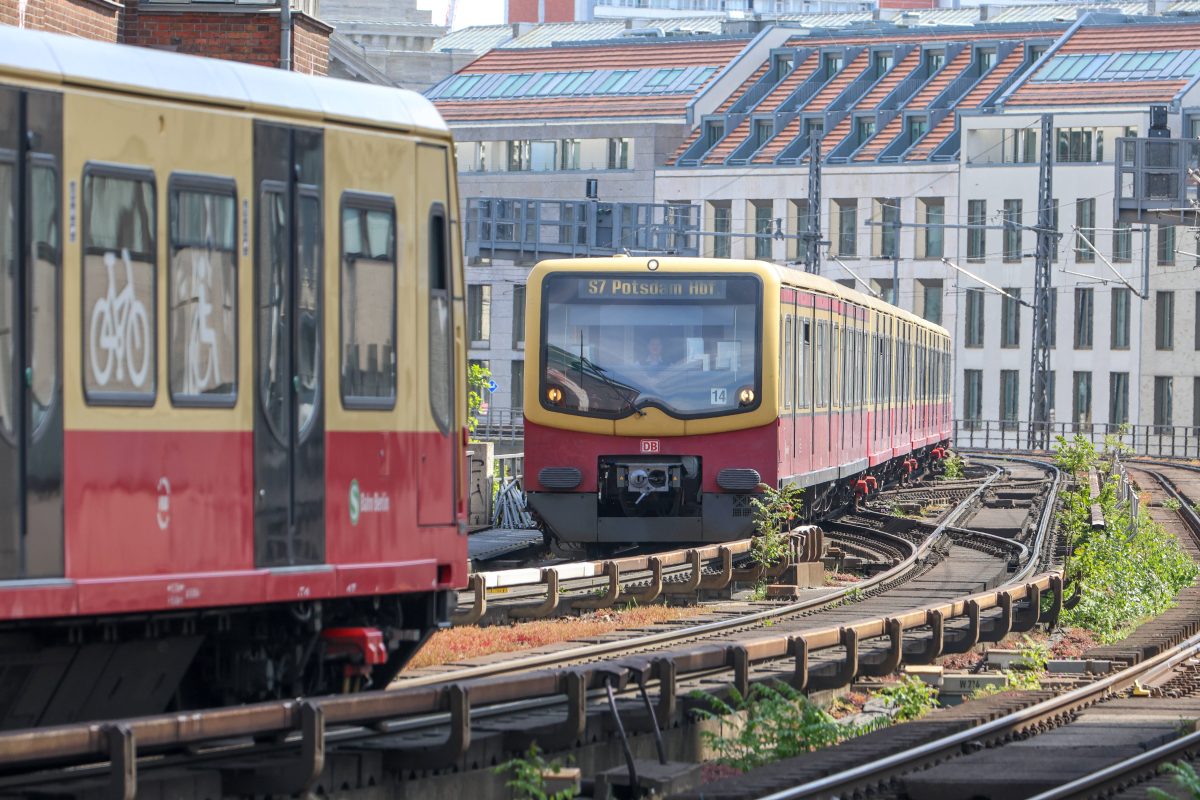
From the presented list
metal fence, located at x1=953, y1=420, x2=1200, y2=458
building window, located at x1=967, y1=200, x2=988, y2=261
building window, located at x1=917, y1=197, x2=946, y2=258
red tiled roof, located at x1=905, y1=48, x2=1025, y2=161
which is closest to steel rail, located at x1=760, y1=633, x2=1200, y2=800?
metal fence, located at x1=953, y1=420, x2=1200, y2=458

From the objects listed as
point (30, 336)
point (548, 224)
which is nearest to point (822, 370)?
point (30, 336)

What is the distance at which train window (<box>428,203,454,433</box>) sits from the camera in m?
12.0

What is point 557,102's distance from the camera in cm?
9456

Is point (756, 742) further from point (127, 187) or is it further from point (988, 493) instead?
point (988, 493)

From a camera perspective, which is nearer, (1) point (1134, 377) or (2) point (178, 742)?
(2) point (178, 742)

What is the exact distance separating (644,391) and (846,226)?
211ft

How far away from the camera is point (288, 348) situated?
432 inches

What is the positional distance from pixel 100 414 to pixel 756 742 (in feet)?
13.5

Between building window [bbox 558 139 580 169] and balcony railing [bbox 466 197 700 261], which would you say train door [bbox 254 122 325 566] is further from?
building window [bbox 558 139 580 169]

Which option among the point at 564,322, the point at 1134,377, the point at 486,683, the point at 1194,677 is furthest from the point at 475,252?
the point at 486,683

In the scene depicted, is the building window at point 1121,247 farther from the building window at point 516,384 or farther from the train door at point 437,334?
the train door at point 437,334

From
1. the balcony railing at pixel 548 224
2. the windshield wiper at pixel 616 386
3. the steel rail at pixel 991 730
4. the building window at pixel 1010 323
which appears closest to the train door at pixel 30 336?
the steel rail at pixel 991 730

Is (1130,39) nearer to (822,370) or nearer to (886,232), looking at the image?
(886,232)

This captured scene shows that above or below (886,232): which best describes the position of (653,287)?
below
